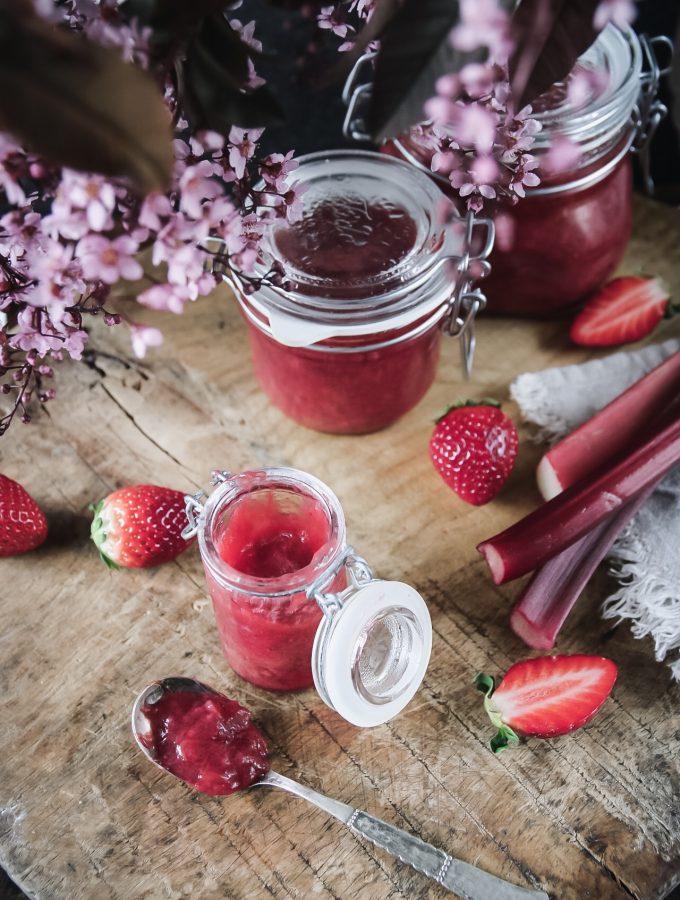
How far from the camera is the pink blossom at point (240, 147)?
0.96 metres

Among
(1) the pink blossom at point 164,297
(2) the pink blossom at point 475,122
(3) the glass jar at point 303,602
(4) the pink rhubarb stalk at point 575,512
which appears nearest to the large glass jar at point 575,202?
(4) the pink rhubarb stalk at point 575,512

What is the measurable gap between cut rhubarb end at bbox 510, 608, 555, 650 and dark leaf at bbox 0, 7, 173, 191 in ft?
2.52

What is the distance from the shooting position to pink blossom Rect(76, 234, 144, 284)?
78 cm

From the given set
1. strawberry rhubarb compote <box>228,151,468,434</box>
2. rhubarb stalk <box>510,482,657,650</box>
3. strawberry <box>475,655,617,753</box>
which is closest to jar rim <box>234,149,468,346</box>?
strawberry rhubarb compote <box>228,151,468,434</box>

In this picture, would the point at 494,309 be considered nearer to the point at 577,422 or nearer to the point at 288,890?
the point at 577,422

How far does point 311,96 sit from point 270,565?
3.45ft

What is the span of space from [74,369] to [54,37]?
35.0 inches

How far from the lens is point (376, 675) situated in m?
1.07

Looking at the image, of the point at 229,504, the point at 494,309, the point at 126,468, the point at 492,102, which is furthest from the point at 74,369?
the point at 492,102

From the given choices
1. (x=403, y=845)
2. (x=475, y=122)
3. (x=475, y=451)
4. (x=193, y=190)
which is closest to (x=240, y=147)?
(x=193, y=190)

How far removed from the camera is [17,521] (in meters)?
1.22

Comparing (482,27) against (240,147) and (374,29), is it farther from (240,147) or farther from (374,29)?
(240,147)

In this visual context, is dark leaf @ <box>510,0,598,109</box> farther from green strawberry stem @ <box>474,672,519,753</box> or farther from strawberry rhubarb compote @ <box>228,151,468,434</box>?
green strawberry stem @ <box>474,672,519,753</box>

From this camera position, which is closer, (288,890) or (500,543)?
(288,890)
